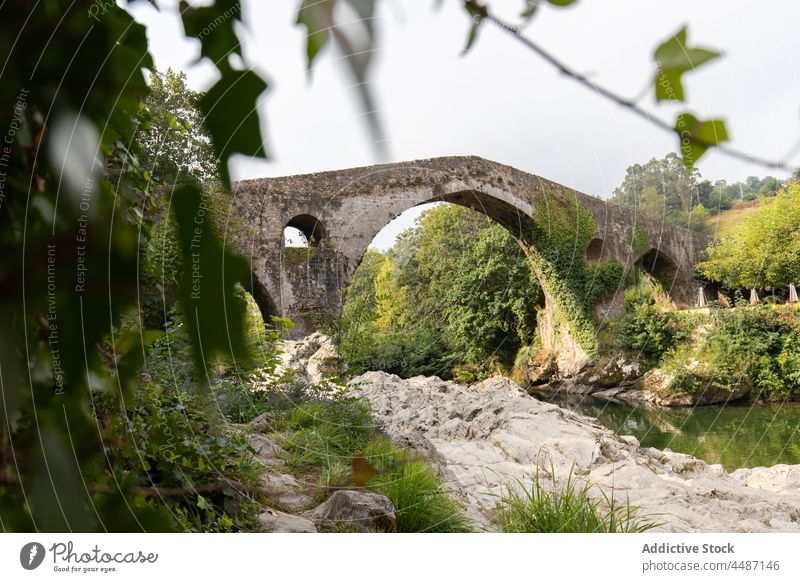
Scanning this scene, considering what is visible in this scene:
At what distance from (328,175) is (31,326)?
576 centimetres

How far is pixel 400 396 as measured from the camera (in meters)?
3.09

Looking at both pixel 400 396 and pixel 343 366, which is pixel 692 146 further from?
pixel 400 396

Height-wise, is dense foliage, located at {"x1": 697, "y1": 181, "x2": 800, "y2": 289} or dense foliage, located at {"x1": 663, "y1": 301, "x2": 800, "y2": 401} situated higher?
dense foliage, located at {"x1": 697, "y1": 181, "x2": 800, "y2": 289}

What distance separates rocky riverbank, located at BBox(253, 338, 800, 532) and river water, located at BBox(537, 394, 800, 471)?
0.11m

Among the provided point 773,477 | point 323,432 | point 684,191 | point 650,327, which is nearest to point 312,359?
point 323,432

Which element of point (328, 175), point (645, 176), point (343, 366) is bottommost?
point (343, 366)

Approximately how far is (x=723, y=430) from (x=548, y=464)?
2071 mm

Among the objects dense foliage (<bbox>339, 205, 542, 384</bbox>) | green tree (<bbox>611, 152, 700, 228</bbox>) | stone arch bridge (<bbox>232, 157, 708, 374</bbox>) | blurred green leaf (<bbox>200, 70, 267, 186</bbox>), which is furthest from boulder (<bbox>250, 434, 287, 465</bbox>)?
stone arch bridge (<bbox>232, 157, 708, 374</bbox>)

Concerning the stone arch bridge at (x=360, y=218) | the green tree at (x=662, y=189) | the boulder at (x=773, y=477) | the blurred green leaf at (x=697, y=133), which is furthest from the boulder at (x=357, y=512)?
the boulder at (x=773, y=477)

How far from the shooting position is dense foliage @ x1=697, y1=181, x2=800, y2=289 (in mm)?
1240

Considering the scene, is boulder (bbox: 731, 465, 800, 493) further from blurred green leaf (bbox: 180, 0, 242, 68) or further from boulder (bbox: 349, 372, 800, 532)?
blurred green leaf (bbox: 180, 0, 242, 68)

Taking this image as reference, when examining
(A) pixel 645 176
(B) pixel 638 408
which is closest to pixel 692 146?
(A) pixel 645 176

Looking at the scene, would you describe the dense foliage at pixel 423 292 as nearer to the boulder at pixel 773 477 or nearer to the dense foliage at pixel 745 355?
the dense foliage at pixel 745 355

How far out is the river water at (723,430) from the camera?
2.56m
